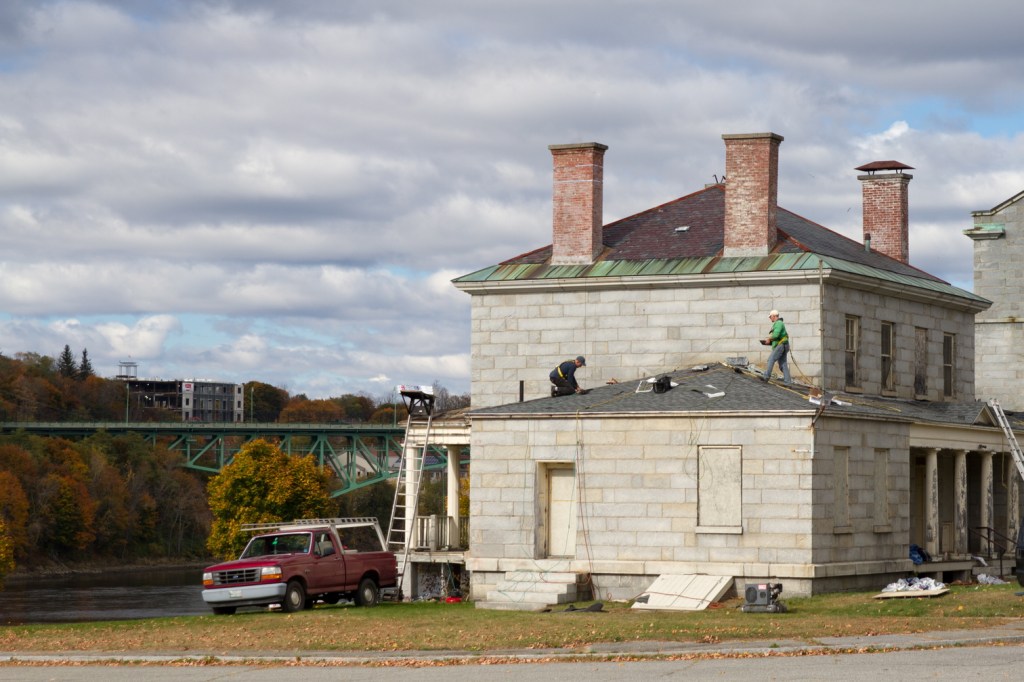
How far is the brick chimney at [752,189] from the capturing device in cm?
3709

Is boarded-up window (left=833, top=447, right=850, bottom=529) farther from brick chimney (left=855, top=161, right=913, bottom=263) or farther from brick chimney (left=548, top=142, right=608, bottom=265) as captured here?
brick chimney (left=855, top=161, right=913, bottom=263)

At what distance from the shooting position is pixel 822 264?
35.9 metres

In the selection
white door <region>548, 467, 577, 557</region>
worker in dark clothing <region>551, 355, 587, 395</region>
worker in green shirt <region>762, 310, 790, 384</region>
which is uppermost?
worker in green shirt <region>762, 310, 790, 384</region>

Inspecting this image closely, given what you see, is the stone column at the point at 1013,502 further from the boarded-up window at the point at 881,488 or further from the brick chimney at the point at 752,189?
the brick chimney at the point at 752,189

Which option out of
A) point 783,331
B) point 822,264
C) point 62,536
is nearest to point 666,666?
point 783,331

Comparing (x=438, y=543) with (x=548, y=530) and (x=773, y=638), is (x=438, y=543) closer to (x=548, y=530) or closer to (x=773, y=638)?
(x=548, y=530)

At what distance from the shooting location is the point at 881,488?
1273 inches

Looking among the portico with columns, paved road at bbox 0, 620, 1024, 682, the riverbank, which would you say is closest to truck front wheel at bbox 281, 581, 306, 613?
paved road at bbox 0, 620, 1024, 682

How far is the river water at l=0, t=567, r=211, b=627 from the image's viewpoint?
71062mm

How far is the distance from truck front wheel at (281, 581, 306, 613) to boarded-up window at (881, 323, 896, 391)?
55.9 feet

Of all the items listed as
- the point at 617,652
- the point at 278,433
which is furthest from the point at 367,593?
the point at 278,433

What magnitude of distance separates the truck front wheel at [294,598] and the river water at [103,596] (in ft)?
95.0

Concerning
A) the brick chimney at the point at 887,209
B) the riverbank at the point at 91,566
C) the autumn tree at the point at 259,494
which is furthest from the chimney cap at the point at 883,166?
the riverbank at the point at 91,566

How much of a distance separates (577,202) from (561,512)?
34.3 ft
